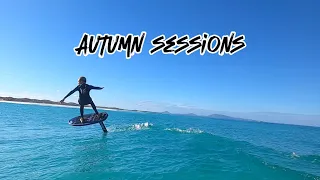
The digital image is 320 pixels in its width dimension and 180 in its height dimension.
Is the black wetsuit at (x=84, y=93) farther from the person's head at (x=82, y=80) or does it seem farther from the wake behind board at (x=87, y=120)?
the wake behind board at (x=87, y=120)

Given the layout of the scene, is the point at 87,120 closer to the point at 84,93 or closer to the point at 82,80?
the point at 84,93

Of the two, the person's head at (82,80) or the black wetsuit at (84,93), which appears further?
the black wetsuit at (84,93)

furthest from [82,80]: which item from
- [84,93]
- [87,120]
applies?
[87,120]

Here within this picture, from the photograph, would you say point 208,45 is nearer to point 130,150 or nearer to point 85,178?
point 130,150

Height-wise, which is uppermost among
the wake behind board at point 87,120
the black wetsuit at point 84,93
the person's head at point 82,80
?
the person's head at point 82,80

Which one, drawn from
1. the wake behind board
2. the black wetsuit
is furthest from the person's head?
the wake behind board

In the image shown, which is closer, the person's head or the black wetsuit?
the person's head

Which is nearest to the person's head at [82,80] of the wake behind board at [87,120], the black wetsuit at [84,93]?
the black wetsuit at [84,93]

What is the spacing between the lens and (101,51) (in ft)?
52.6

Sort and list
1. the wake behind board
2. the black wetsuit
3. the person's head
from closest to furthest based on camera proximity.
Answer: the person's head, the black wetsuit, the wake behind board

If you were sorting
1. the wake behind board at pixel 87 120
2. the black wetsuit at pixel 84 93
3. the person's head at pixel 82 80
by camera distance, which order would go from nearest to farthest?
1. the person's head at pixel 82 80
2. the black wetsuit at pixel 84 93
3. the wake behind board at pixel 87 120

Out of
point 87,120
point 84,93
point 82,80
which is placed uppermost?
point 82,80

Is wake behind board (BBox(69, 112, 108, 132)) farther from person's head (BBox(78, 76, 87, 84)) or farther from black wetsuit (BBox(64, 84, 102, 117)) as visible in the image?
person's head (BBox(78, 76, 87, 84))

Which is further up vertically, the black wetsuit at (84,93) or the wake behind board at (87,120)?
the black wetsuit at (84,93)
